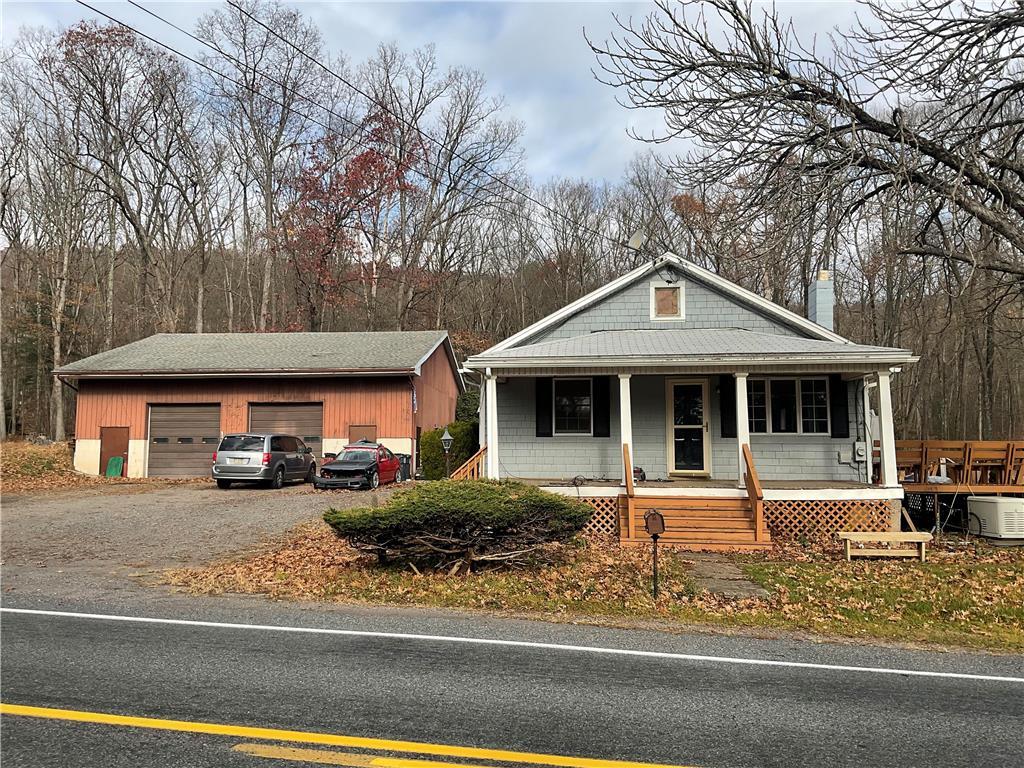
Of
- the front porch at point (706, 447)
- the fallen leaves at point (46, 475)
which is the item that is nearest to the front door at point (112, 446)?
the fallen leaves at point (46, 475)

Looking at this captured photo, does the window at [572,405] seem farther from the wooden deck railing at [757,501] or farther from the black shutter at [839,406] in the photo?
the black shutter at [839,406]

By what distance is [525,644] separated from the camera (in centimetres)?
634

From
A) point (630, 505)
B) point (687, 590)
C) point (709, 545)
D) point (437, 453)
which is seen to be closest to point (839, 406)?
point (709, 545)

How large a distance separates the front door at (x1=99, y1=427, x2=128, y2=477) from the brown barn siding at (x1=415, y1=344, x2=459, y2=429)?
31.7ft

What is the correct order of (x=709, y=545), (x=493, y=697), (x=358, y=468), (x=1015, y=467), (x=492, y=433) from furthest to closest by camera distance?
(x=358, y=468)
(x=1015, y=467)
(x=492, y=433)
(x=709, y=545)
(x=493, y=697)

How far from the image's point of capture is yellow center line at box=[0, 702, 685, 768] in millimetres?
3844

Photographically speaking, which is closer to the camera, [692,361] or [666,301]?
[692,361]

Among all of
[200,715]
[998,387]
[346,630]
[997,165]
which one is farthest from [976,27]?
[998,387]

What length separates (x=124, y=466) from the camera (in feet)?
73.0

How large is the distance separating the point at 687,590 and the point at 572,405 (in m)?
6.94

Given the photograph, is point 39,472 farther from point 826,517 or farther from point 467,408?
point 826,517

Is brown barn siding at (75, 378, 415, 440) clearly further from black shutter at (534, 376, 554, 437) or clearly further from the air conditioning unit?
the air conditioning unit

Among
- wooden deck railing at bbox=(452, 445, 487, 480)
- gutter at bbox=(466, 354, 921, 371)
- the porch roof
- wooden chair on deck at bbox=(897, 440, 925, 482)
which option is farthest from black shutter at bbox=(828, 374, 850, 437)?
wooden deck railing at bbox=(452, 445, 487, 480)

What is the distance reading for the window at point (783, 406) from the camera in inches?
568
